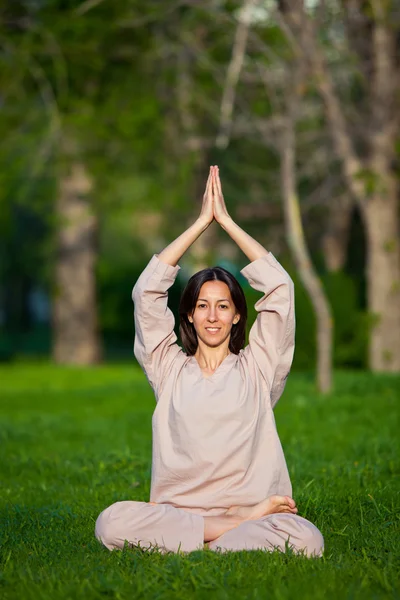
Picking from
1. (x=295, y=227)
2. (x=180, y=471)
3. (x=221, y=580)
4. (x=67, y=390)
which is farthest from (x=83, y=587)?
(x=67, y=390)

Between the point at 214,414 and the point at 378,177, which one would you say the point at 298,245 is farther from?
the point at 214,414

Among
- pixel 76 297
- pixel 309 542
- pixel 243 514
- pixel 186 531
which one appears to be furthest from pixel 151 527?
pixel 76 297

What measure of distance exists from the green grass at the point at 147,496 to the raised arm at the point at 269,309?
860 mm

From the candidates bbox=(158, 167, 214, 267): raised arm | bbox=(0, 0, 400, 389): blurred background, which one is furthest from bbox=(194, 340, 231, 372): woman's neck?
bbox=(0, 0, 400, 389): blurred background

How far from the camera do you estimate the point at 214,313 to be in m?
5.04

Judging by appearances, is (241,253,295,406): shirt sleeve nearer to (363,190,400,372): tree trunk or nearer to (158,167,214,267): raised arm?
(158,167,214,267): raised arm

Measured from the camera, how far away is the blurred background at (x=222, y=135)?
1280 centimetres

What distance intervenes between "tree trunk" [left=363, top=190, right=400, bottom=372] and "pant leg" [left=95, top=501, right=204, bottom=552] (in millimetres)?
10947

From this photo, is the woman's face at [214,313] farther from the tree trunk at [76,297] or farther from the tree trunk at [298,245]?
the tree trunk at [76,297]

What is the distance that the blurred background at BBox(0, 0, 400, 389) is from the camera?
1280cm

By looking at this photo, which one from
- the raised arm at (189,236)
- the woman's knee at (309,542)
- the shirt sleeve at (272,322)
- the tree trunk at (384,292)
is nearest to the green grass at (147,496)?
the woman's knee at (309,542)

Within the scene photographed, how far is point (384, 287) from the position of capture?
51.8ft

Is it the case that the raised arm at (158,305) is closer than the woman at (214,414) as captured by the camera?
No

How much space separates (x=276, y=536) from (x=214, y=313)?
104cm
